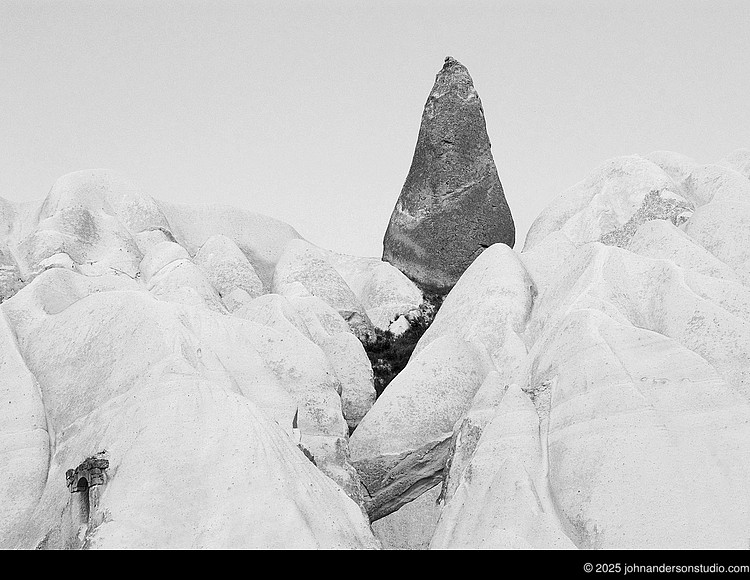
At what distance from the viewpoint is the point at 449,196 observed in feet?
117

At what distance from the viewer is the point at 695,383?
16.2m

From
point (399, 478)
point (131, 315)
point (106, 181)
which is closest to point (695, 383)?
point (399, 478)

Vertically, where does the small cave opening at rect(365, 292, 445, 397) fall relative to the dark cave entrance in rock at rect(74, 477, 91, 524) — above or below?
below

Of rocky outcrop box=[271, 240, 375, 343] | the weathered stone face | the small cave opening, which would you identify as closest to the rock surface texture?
rocky outcrop box=[271, 240, 375, 343]

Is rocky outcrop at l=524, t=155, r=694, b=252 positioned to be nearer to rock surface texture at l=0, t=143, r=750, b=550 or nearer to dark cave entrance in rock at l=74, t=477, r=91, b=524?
rock surface texture at l=0, t=143, r=750, b=550

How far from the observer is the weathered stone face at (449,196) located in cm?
3550

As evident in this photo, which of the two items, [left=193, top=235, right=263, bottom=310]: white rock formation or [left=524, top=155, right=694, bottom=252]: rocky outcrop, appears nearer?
[left=524, top=155, right=694, bottom=252]: rocky outcrop

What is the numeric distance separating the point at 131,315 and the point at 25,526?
15.0 ft

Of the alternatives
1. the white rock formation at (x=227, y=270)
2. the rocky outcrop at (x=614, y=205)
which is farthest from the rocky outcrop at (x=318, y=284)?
the rocky outcrop at (x=614, y=205)

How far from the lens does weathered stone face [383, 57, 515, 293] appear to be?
35500 mm

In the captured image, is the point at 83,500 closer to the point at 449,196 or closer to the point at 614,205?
the point at 449,196

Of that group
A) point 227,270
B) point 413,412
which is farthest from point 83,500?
point 227,270

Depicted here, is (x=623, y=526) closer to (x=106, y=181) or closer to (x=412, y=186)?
(x=412, y=186)

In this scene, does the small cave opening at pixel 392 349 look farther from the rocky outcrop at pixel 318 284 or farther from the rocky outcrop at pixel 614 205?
the rocky outcrop at pixel 614 205
